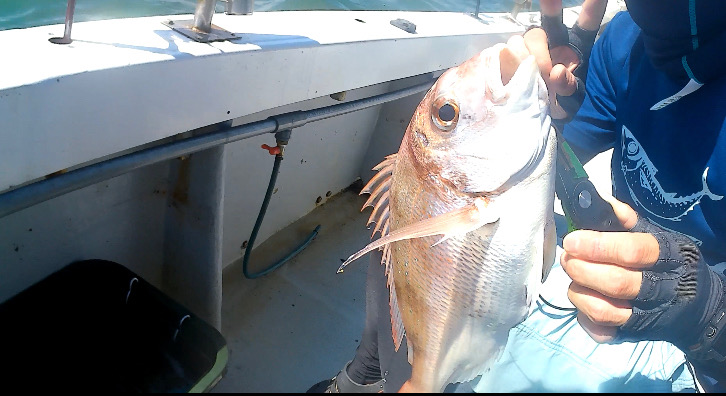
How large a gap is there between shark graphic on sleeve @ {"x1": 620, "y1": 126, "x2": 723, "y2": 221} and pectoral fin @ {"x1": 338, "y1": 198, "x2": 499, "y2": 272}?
933 mm

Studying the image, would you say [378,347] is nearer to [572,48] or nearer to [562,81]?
[562,81]

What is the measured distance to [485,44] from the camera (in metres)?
2.40

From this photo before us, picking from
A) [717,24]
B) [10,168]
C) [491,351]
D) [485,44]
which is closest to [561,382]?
[491,351]

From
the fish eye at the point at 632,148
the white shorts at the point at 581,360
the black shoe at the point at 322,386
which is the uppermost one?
the fish eye at the point at 632,148

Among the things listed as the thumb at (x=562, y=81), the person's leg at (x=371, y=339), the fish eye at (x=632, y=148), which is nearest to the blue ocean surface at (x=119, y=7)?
the thumb at (x=562, y=81)

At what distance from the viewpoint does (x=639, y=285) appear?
0.92 m

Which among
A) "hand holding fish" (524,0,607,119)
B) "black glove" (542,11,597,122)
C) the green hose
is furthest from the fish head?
"black glove" (542,11,597,122)

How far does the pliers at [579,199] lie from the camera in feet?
3.41

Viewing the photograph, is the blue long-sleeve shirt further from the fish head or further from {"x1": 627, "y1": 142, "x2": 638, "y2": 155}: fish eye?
the fish head

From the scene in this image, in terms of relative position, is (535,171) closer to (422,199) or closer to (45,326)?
(422,199)

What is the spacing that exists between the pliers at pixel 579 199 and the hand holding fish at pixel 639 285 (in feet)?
0.09

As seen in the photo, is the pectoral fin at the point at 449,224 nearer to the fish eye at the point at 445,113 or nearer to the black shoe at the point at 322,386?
the fish eye at the point at 445,113

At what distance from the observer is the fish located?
914 mm

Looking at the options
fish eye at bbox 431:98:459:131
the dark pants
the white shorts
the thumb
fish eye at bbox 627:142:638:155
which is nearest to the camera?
fish eye at bbox 431:98:459:131
